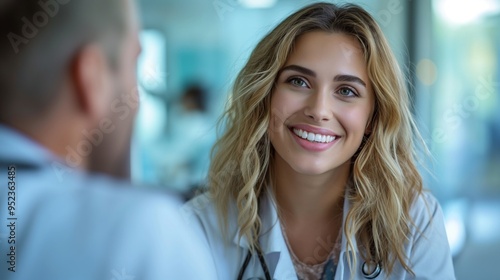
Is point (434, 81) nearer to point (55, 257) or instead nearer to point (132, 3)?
point (132, 3)

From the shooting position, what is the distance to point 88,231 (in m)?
0.63

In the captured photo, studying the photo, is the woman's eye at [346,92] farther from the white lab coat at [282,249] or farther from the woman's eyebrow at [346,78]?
the white lab coat at [282,249]

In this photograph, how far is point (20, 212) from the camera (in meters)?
0.65

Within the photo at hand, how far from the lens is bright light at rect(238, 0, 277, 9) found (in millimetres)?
4502

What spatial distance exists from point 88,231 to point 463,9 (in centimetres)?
338

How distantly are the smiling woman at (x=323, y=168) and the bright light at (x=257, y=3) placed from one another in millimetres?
3302

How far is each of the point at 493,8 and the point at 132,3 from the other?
124 inches

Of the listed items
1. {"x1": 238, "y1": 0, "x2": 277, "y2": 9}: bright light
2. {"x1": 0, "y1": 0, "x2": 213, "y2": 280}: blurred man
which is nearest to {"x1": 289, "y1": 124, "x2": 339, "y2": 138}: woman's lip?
{"x1": 0, "y1": 0, "x2": 213, "y2": 280}: blurred man

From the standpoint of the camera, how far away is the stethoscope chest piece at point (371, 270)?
1.23 metres

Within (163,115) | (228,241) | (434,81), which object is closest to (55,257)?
(228,241)

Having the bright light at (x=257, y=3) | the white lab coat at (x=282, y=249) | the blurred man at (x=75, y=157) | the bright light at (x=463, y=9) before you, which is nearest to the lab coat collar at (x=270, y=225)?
the white lab coat at (x=282, y=249)

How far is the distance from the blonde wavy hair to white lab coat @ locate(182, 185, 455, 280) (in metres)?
0.02

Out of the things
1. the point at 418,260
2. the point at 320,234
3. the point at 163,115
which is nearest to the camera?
the point at 418,260

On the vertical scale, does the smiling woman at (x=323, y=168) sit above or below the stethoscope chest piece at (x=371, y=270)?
above
